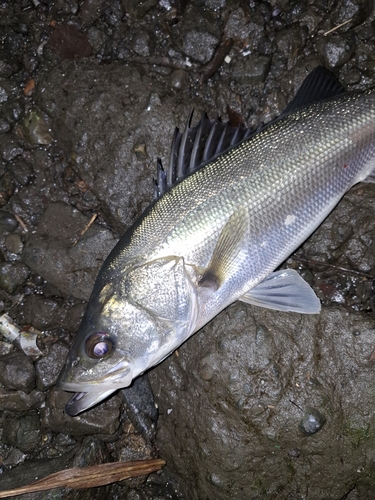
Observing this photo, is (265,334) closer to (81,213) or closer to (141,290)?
(141,290)

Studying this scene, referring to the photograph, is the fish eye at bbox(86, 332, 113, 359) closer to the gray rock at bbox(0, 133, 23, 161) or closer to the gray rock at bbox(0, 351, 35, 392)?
the gray rock at bbox(0, 351, 35, 392)

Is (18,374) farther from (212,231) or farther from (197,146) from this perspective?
(197,146)

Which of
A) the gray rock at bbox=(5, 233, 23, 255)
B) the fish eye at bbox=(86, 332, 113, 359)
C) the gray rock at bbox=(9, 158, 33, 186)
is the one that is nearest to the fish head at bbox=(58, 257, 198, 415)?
the fish eye at bbox=(86, 332, 113, 359)

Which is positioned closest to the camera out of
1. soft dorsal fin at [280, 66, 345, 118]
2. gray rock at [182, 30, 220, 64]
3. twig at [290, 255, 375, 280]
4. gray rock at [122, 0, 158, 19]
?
soft dorsal fin at [280, 66, 345, 118]

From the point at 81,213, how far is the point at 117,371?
1.63 metres

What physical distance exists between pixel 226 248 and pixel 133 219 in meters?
1.12

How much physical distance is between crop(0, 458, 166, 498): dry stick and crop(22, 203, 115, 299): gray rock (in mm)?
1416

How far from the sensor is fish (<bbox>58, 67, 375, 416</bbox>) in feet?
10.3

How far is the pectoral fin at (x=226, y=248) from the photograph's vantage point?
3.20 metres

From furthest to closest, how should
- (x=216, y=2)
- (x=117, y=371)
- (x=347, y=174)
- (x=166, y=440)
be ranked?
(x=216, y=2) → (x=166, y=440) → (x=347, y=174) → (x=117, y=371)

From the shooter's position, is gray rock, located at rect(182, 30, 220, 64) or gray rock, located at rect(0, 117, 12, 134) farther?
gray rock, located at rect(0, 117, 12, 134)

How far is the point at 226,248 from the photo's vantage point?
10.5ft

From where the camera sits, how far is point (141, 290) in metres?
3.16

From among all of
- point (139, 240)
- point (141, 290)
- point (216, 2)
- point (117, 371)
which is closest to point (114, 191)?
point (139, 240)
